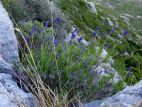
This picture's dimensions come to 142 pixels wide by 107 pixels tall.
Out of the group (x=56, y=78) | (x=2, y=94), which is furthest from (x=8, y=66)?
(x=2, y=94)

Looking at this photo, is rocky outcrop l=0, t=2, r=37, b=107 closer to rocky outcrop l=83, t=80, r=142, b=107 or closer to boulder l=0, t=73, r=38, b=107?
boulder l=0, t=73, r=38, b=107

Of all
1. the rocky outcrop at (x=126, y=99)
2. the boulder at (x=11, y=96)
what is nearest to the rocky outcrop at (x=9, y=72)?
the boulder at (x=11, y=96)

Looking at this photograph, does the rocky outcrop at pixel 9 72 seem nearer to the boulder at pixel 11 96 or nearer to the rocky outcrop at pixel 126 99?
the boulder at pixel 11 96

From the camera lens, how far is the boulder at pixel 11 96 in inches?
A: 165

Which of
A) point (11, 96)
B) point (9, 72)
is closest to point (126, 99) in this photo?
point (11, 96)

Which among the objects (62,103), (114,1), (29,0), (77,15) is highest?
(62,103)

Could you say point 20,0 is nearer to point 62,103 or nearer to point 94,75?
point 94,75

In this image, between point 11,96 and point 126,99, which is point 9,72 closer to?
point 11,96

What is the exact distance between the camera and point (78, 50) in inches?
220

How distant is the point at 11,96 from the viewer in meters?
4.32

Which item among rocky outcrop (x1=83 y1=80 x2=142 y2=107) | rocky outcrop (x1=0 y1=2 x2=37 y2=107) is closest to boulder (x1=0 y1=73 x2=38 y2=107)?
rocky outcrop (x1=0 y1=2 x2=37 y2=107)

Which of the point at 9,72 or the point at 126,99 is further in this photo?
the point at 9,72

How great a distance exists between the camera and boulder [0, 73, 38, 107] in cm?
419

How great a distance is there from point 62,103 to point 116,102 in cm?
62
